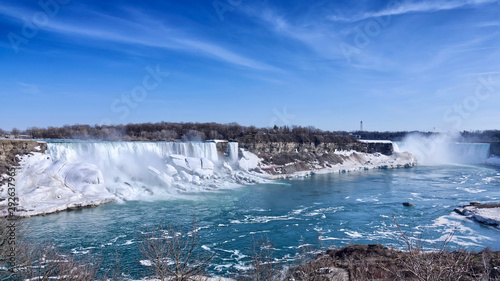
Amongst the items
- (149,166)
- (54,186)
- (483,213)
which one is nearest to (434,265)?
(483,213)

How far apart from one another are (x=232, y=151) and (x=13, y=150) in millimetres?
25297

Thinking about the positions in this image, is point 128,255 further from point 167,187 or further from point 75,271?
point 167,187

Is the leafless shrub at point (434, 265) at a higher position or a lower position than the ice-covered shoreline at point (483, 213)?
higher

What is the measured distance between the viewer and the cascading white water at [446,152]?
71.9 meters

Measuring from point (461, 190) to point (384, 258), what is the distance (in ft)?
85.3

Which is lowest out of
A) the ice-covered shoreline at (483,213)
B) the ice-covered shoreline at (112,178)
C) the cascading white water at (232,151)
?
the ice-covered shoreline at (483,213)

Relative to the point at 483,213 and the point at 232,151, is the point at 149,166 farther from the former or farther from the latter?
the point at 483,213

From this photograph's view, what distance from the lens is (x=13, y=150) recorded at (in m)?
24.7

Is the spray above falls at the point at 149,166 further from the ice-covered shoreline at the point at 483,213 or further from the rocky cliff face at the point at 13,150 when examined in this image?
the ice-covered shoreline at the point at 483,213

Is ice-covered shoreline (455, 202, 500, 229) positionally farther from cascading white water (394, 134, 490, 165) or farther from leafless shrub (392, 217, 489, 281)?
cascading white water (394, 134, 490, 165)

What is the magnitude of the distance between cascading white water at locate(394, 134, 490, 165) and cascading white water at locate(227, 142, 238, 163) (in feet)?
151

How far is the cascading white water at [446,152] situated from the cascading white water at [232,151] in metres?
45.9

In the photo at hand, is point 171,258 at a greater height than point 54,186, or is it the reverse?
point 54,186

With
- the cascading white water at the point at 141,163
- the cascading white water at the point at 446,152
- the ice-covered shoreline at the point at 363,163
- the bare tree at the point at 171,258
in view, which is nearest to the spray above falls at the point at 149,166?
the cascading white water at the point at 141,163
